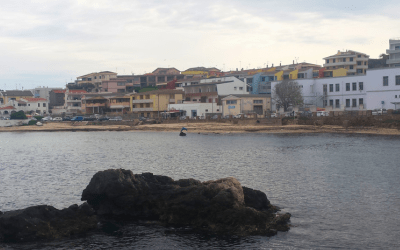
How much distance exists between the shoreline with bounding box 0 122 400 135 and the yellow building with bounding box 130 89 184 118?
9.93 m

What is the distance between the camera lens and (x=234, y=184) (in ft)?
66.7

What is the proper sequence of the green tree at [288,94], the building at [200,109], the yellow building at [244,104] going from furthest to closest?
the building at [200,109]
the yellow building at [244,104]
the green tree at [288,94]

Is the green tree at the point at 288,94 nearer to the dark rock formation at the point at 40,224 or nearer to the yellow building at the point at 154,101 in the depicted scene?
the yellow building at the point at 154,101

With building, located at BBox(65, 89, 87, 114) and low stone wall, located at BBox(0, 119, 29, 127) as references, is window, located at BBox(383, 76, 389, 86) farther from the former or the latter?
low stone wall, located at BBox(0, 119, 29, 127)

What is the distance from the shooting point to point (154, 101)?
4163 inches

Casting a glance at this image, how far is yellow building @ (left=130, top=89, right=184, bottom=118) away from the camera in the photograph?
106 meters

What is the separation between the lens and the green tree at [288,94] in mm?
87875

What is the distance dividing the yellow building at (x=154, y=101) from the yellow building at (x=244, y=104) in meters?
18.8

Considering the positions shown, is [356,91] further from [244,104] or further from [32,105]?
[32,105]

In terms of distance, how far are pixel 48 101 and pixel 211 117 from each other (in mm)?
68904

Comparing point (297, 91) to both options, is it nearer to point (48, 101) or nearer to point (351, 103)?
point (351, 103)

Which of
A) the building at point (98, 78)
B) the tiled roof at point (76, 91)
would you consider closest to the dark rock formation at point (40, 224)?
the tiled roof at point (76, 91)

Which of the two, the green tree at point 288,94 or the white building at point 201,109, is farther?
the white building at point 201,109

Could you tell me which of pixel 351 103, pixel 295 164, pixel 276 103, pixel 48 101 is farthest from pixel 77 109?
pixel 295 164
